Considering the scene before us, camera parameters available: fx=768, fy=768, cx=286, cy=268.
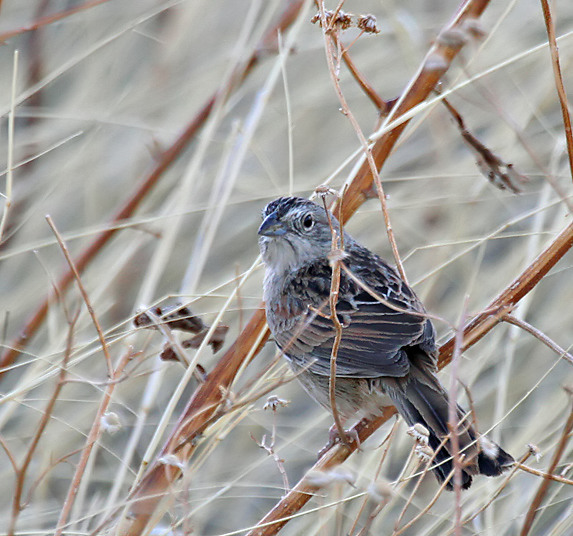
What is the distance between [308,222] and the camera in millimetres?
3447

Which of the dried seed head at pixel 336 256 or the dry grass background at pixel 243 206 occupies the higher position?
the dry grass background at pixel 243 206

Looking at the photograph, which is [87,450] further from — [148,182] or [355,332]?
[148,182]

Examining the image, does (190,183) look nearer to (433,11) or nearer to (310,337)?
(310,337)

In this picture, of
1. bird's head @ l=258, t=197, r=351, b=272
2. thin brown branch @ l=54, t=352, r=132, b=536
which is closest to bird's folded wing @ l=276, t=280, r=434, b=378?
bird's head @ l=258, t=197, r=351, b=272

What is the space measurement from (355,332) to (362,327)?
0.12 ft

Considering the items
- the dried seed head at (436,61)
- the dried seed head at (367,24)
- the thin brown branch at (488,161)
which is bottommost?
the thin brown branch at (488,161)

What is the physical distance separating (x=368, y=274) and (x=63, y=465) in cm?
262

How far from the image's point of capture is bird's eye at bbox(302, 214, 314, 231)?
3410 mm

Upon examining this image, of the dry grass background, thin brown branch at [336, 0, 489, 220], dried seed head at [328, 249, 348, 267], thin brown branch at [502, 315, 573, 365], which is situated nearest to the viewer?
dried seed head at [328, 249, 348, 267]

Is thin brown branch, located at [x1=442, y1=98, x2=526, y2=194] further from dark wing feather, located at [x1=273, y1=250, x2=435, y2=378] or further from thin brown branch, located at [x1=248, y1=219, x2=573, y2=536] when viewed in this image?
dark wing feather, located at [x1=273, y1=250, x2=435, y2=378]

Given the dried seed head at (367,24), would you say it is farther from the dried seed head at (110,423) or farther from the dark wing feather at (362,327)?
the dried seed head at (110,423)

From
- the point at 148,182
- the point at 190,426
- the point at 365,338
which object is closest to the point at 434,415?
the point at 365,338

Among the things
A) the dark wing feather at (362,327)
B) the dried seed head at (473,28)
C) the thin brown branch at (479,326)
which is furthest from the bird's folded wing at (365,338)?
the dried seed head at (473,28)

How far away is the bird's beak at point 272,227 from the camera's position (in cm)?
324
